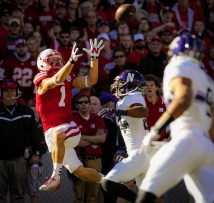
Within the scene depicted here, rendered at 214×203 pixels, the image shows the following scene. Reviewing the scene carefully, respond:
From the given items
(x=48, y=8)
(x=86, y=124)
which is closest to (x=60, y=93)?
(x=86, y=124)

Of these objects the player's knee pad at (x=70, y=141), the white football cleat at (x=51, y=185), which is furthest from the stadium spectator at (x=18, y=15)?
the white football cleat at (x=51, y=185)

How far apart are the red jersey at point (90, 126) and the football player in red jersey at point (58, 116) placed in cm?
138

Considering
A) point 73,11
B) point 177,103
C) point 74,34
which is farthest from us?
point 73,11

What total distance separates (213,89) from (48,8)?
7121 millimetres

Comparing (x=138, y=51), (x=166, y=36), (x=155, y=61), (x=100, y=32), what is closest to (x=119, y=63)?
(x=155, y=61)

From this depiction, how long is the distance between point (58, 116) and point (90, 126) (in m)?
1.57

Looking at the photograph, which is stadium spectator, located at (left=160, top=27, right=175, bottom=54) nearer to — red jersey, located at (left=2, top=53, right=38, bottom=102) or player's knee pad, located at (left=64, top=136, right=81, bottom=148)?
red jersey, located at (left=2, top=53, right=38, bottom=102)

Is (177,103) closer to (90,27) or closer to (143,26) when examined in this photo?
(90,27)

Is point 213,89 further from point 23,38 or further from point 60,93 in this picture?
point 23,38

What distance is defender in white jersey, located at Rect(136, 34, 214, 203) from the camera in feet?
19.2

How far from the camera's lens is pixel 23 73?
11.4m

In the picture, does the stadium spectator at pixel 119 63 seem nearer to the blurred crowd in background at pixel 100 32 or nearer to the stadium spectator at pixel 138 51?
the blurred crowd in background at pixel 100 32

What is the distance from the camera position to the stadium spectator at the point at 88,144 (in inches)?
391

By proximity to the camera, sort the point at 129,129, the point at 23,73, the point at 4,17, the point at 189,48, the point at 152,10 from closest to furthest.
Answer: the point at 189,48, the point at 129,129, the point at 23,73, the point at 4,17, the point at 152,10
